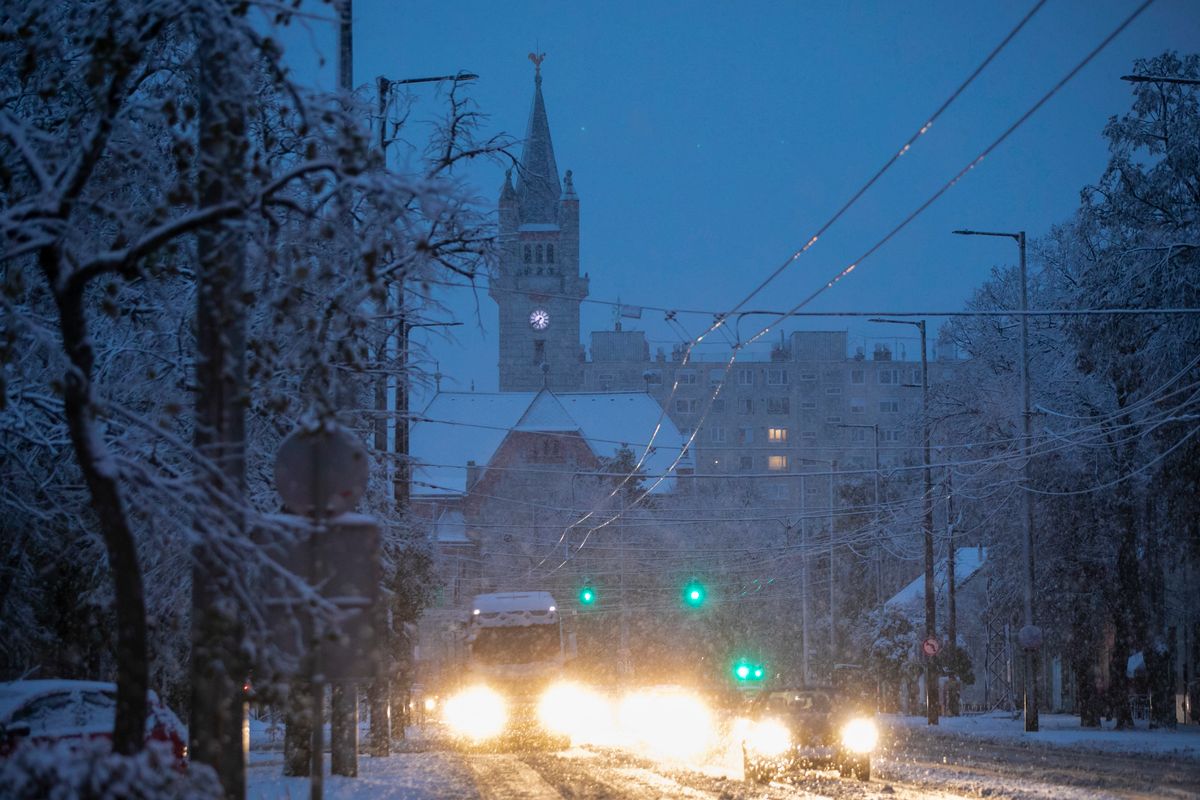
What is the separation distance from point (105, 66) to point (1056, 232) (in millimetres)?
50728

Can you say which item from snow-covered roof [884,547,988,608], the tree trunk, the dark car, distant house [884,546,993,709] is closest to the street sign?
the tree trunk

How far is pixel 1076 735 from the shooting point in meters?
33.2

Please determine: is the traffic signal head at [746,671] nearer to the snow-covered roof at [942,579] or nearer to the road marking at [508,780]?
the road marking at [508,780]

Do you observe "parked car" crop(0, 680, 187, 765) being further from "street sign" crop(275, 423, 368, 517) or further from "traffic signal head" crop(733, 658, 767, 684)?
"traffic signal head" crop(733, 658, 767, 684)

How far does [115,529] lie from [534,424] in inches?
3506

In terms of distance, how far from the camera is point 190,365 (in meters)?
13.1

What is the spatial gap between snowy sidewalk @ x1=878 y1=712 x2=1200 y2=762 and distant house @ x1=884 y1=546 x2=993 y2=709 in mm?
7987

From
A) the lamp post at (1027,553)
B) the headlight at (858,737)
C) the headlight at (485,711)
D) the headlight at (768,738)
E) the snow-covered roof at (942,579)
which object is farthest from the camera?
the snow-covered roof at (942,579)

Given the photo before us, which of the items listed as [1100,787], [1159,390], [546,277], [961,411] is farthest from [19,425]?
[546,277]

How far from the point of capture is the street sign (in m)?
7.98

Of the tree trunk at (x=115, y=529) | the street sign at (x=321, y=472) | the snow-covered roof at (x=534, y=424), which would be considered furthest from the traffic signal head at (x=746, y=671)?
the snow-covered roof at (x=534, y=424)

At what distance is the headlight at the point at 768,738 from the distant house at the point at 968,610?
30958 mm

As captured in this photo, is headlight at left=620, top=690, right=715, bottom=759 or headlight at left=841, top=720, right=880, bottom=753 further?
headlight at left=620, top=690, right=715, bottom=759

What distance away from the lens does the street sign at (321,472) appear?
7.98 metres
